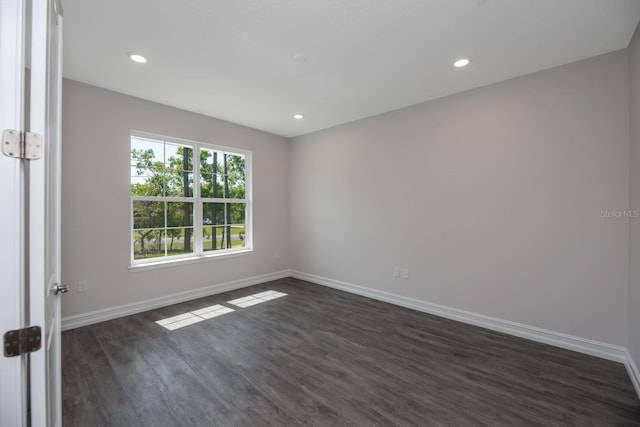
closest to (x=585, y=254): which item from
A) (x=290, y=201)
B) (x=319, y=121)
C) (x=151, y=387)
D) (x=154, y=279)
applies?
(x=319, y=121)

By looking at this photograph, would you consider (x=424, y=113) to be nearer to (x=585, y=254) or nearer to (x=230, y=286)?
(x=585, y=254)

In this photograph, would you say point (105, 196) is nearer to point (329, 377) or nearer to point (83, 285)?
point (83, 285)

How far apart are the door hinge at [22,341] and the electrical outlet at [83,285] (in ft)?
9.10

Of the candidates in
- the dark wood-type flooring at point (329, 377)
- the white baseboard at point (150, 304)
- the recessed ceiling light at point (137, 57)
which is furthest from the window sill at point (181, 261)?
the recessed ceiling light at point (137, 57)

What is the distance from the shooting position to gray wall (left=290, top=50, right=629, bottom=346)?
245 centimetres

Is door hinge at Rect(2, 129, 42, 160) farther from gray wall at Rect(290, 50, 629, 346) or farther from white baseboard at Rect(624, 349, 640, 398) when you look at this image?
white baseboard at Rect(624, 349, 640, 398)

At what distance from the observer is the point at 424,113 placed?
3570mm

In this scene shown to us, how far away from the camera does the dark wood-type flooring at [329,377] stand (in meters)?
1.78

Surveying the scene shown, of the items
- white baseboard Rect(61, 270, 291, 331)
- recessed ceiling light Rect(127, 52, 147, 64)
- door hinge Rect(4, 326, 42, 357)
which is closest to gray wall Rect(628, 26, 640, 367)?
door hinge Rect(4, 326, 42, 357)

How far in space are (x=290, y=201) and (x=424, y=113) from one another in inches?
113

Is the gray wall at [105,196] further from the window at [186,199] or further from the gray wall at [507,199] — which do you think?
the gray wall at [507,199]

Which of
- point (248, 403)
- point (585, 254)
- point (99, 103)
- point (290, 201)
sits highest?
point (99, 103)

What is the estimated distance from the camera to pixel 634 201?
2.21 m

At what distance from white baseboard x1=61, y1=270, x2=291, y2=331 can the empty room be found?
20 millimetres
